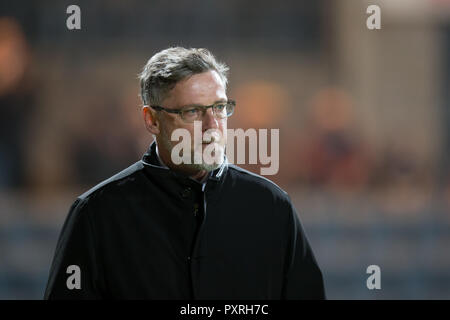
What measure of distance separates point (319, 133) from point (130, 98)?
6.89ft

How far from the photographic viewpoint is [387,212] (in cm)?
477

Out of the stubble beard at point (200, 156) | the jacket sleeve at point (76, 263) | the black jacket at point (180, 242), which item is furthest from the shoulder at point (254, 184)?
the jacket sleeve at point (76, 263)

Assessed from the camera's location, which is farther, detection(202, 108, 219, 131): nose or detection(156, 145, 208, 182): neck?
detection(156, 145, 208, 182): neck

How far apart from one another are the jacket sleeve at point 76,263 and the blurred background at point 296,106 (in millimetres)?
2625

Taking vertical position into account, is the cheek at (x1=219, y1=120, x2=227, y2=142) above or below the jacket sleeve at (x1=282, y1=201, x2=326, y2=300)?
above

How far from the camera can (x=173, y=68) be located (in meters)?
1.95

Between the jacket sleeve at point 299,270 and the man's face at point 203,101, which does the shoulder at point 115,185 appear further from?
the jacket sleeve at point 299,270

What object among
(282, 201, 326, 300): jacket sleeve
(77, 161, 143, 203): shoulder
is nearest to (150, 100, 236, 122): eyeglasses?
(77, 161, 143, 203): shoulder

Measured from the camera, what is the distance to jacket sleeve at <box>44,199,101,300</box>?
6.34 ft

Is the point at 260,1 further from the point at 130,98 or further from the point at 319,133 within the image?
the point at 319,133

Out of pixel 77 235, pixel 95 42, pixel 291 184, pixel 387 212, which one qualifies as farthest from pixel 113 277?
pixel 95 42

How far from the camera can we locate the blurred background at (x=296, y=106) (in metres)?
4.69

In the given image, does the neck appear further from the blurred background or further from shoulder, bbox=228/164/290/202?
the blurred background

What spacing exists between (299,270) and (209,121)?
1.67 feet
